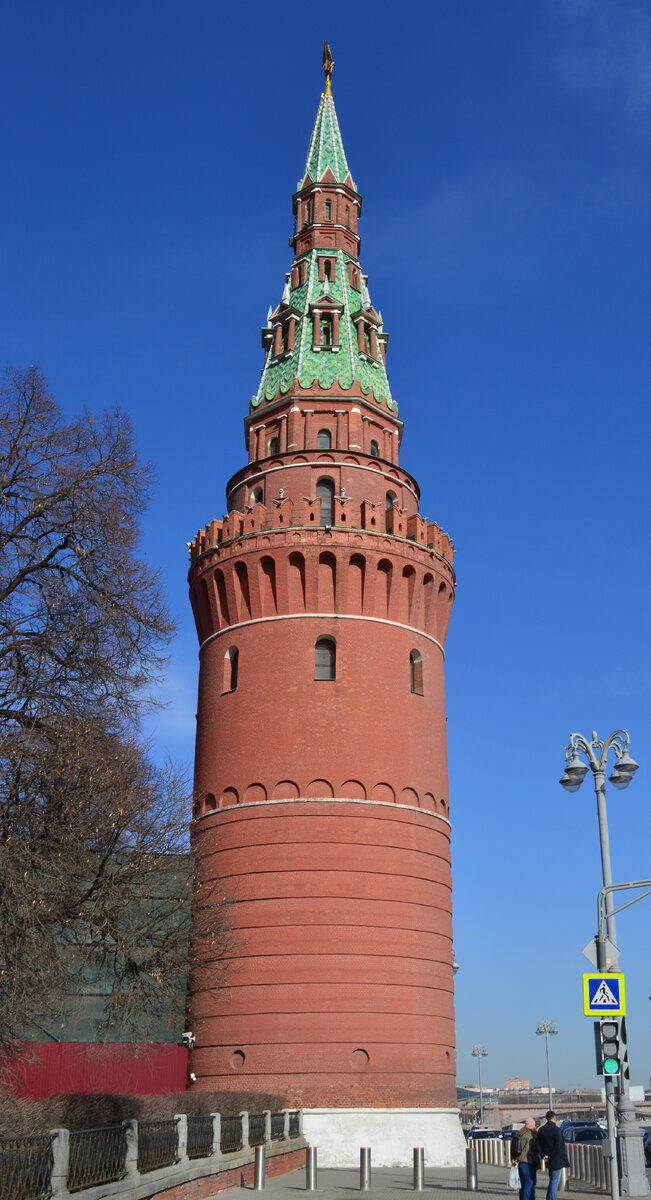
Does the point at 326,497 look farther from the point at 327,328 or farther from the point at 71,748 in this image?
the point at 71,748

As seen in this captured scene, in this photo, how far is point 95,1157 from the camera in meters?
14.2

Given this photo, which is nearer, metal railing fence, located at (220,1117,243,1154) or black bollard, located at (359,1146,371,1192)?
metal railing fence, located at (220,1117,243,1154)

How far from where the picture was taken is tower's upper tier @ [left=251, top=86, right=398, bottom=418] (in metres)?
38.3

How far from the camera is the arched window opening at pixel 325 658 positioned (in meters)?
31.8

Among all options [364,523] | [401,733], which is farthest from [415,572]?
[401,733]

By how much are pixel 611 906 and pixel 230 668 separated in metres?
16.2

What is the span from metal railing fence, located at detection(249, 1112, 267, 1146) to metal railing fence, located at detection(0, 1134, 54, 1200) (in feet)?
35.5

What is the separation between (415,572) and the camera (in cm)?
3369

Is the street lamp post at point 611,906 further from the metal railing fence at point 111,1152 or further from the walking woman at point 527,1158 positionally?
the metal railing fence at point 111,1152

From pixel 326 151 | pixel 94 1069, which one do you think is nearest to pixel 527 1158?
pixel 94 1069

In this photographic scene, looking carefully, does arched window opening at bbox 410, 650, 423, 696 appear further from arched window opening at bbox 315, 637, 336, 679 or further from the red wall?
the red wall

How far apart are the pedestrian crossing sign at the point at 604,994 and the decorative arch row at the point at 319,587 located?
16281 millimetres

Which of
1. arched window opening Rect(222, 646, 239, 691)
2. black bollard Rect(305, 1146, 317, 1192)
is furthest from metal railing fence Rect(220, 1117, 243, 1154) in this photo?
arched window opening Rect(222, 646, 239, 691)

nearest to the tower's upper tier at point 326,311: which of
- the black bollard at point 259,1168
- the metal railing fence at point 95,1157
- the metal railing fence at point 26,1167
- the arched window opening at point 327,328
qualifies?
the arched window opening at point 327,328
